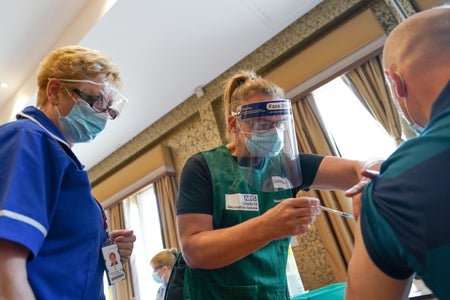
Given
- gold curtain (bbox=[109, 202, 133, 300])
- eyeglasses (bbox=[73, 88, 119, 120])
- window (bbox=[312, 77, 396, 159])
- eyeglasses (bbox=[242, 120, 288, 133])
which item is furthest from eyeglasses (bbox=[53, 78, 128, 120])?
gold curtain (bbox=[109, 202, 133, 300])

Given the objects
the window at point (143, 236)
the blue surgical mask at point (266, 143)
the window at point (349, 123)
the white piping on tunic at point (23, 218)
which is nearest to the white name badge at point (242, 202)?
the blue surgical mask at point (266, 143)

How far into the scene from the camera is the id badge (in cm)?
101

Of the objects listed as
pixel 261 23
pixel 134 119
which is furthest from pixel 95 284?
pixel 134 119

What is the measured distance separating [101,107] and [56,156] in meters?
0.40

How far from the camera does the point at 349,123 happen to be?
118 inches

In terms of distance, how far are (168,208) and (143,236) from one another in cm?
91

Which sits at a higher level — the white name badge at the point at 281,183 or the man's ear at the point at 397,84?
the man's ear at the point at 397,84

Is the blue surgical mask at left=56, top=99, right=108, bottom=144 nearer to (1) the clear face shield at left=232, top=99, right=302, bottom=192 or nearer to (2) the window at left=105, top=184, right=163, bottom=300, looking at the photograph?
(1) the clear face shield at left=232, top=99, right=302, bottom=192

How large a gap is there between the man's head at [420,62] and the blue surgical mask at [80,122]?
954 mm

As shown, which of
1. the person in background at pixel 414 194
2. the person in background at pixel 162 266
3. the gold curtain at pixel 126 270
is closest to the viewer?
the person in background at pixel 414 194

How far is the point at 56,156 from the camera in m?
0.86

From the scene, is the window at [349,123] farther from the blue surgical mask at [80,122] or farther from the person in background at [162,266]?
the blue surgical mask at [80,122]

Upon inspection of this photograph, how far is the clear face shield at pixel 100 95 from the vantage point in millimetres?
1146

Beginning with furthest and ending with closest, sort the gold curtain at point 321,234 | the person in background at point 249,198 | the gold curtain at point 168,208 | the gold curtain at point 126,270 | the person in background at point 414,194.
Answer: the gold curtain at point 126,270 → the gold curtain at point 168,208 → the gold curtain at point 321,234 → the person in background at point 249,198 → the person in background at point 414,194
